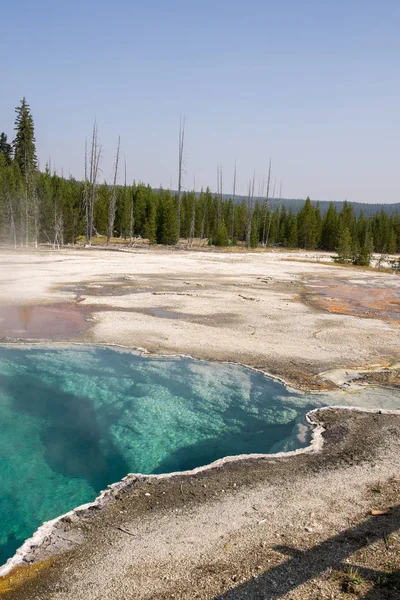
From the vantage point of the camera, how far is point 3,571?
4176 millimetres

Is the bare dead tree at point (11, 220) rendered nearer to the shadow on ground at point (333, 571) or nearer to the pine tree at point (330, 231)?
the shadow on ground at point (333, 571)

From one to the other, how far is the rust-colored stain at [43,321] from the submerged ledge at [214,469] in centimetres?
684

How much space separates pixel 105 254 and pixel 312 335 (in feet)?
84.3

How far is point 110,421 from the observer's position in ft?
26.1

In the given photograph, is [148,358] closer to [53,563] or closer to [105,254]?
[53,563]

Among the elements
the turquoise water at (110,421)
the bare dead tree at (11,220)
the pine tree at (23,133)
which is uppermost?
the pine tree at (23,133)

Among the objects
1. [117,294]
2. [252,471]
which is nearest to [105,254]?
[117,294]

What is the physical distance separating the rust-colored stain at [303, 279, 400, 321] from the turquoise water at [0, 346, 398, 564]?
8680 millimetres

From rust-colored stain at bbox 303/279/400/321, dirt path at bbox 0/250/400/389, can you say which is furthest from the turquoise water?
rust-colored stain at bbox 303/279/400/321

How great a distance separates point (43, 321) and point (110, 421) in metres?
6.56

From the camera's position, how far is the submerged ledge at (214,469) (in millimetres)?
4477

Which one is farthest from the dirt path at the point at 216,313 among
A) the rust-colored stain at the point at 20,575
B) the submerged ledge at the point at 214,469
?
the rust-colored stain at the point at 20,575

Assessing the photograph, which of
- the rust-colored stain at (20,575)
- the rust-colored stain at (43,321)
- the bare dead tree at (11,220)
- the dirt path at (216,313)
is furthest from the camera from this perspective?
the bare dead tree at (11,220)

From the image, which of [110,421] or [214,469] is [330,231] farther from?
[214,469]
